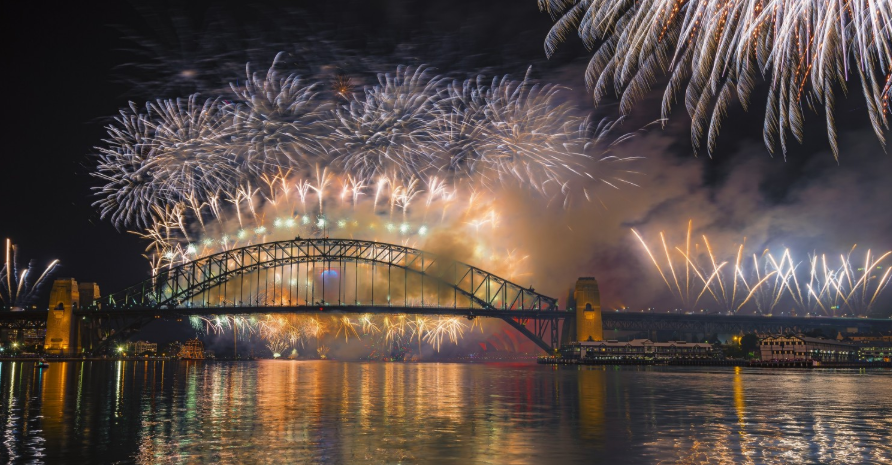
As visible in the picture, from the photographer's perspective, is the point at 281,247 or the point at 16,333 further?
the point at 16,333

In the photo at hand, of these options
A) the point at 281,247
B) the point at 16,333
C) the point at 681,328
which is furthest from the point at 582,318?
the point at 16,333

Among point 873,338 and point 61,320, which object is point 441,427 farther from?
point 873,338

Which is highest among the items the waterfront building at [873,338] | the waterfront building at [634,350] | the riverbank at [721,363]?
the waterfront building at [873,338]

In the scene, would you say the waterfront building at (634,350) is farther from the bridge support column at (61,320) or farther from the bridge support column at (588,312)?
the bridge support column at (61,320)

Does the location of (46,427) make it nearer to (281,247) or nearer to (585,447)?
(585,447)

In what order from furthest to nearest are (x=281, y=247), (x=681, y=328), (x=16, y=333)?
(x=16, y=333) < (x=681, y=328) < (x=281, y=247)

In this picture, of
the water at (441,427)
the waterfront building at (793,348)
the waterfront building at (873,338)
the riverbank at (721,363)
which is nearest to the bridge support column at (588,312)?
the riverbank at (721,363)
